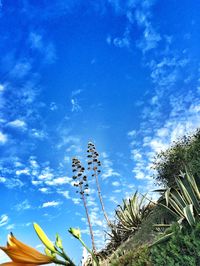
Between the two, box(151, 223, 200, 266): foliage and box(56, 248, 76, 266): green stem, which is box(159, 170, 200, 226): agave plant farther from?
box(56, 248, 76, 266): green stem

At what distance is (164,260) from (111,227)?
9074 mm

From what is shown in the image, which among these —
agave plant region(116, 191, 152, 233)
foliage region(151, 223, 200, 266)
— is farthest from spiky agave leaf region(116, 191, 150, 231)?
foliage region(151, 223, 200, 266)

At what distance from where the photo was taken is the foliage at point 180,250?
443 cm

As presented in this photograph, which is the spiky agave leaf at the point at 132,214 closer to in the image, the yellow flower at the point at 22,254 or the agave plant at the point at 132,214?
the agave plant at the point at 132,214

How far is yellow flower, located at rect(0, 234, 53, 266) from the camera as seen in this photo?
1.76 meters

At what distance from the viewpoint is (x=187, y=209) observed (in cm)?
556

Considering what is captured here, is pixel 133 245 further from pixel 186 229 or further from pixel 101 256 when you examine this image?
pixel 186 229

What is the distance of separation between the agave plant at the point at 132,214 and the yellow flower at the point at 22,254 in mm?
11479

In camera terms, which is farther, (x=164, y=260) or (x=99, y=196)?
(x=99, y=196)

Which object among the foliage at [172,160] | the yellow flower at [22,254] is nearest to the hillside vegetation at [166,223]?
the foliage at [172,160]

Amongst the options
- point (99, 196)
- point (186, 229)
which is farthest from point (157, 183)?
point (186, 229)

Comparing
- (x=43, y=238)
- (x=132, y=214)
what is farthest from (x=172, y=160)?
(x=43, y=238)

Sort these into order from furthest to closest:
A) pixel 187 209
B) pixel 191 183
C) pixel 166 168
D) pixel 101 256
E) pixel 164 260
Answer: pixel 166 168
pixel 101 256
pixel 191 183
pixel 187 209
pixel 164 260

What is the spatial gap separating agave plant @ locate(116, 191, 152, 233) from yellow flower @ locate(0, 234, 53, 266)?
11.5 m
